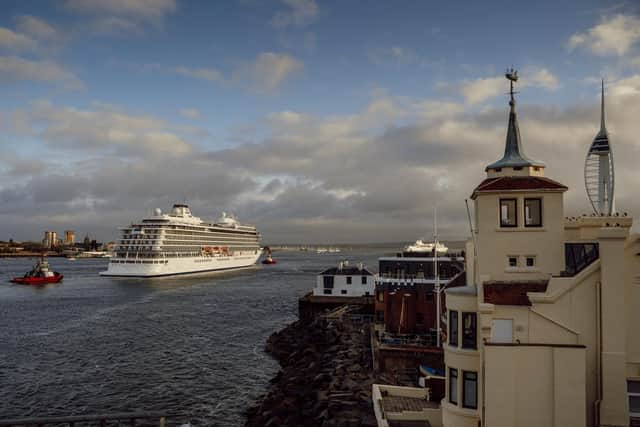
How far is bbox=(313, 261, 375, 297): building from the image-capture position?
149ft

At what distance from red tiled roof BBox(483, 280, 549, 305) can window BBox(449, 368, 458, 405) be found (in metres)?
1.90

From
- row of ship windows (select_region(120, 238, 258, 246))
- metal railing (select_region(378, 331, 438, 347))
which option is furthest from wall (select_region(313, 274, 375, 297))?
row of ship windows (select_region(120, 238, 258, 246))

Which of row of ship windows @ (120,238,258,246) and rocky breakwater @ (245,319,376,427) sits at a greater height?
row of ship windows @ (120,238,258,246)

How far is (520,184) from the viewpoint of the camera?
39.2 feet

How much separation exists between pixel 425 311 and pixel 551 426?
66.2 ft

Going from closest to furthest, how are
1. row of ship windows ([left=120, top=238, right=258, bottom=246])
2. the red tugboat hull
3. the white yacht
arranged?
1. the white yacht
2. the red tugboat hull
3. row of ship windows ([left=120, top=238, right=258, bottom=246])

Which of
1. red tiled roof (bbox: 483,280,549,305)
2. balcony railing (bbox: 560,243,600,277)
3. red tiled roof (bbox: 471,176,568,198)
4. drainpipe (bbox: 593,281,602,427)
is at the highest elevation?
red tiled roof (bbox: 471,176,568,198)

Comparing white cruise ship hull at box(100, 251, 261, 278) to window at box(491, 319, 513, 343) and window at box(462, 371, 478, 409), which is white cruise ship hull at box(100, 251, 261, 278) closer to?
window at box(462, 371, 478, 409)

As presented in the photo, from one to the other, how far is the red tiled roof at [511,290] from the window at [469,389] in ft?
5.74

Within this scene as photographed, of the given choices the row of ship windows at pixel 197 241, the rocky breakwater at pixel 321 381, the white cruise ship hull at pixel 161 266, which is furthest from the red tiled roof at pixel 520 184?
the row of ship windows at pixel 197 241

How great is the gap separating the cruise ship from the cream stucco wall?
8509 centimetres

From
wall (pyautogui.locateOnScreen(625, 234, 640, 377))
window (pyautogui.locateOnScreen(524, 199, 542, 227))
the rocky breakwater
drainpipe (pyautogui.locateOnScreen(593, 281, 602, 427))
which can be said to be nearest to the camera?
drainpipe (pyautogui.locateOnScreen(593, 281, 602, 427))

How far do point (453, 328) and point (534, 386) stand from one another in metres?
2.23

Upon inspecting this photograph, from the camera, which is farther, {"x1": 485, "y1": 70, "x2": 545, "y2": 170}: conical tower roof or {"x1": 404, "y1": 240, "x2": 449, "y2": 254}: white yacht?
{"x1": 404, "y1": 240, "x2": 449, "y2": 254}: white yacht
